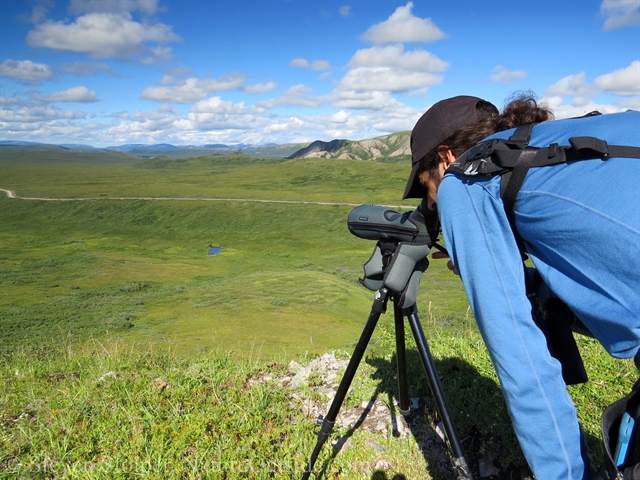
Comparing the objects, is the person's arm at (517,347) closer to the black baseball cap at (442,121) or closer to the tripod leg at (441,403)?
the black baseball cap at (442,121)

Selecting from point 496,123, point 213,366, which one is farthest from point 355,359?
point 213,366

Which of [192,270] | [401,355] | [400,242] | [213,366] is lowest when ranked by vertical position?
[192,270]

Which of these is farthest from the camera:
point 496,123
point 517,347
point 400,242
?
point 400,242

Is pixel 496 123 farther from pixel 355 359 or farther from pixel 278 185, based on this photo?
pixel 278 185

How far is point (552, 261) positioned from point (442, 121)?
97 centimetres

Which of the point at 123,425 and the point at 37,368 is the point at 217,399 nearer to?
the point at 123,425

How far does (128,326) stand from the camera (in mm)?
23422

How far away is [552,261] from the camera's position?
1.89 m

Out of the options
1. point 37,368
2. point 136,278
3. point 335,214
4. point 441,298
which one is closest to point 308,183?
point 335,214

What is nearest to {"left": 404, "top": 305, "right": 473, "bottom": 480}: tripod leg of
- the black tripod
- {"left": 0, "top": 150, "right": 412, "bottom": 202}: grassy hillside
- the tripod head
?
the black tripod

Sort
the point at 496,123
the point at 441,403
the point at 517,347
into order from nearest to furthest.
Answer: the point at 517,347 < the point at 496,123 < the point at 441,403

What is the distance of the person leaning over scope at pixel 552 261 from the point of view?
5.36 ft

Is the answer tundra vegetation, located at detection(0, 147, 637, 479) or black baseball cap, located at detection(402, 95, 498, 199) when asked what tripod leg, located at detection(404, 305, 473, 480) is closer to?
tundra vegetation, located at detection(0, 147, 637, 479)

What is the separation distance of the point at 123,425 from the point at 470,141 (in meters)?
3.50
